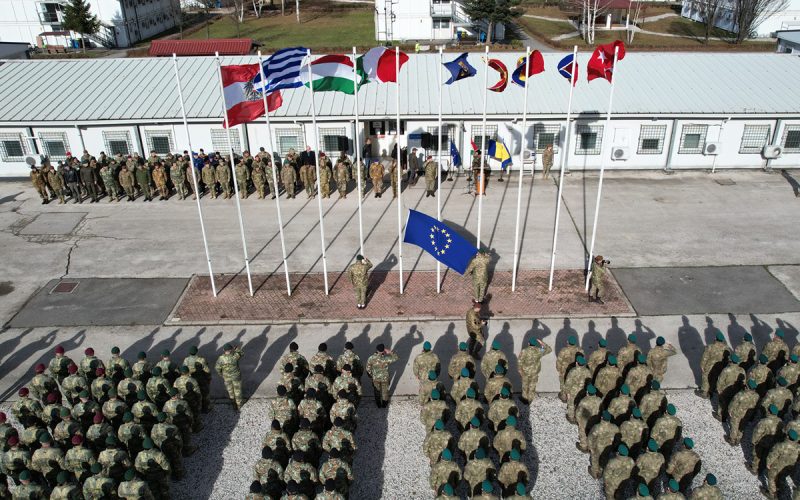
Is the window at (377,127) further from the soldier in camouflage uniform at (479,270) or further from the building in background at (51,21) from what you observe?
the building in background at (51,21)

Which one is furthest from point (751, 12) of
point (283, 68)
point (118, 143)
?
point (283, 68)

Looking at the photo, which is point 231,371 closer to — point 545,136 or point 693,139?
point 545,136

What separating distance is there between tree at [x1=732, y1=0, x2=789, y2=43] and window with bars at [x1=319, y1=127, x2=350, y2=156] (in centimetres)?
4697

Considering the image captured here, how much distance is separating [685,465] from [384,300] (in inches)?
325

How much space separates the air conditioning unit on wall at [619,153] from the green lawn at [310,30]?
35.1 metres

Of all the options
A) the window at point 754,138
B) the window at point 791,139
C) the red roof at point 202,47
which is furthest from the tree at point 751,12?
the red roof at point 202,47

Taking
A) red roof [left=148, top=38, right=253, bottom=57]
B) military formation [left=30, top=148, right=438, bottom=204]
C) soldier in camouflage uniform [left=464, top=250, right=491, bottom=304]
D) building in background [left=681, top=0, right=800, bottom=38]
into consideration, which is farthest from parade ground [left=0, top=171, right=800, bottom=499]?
building in background [left=681, top=0, right=800, bottom=38]

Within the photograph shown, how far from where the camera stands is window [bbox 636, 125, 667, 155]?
24.4m

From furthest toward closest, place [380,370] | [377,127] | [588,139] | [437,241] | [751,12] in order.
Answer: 1. [751,12]
2. [377,127]
3. [588,139]
4. [437,241]
5. [380,370]

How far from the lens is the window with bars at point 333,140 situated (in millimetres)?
24359

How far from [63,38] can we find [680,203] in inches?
2320

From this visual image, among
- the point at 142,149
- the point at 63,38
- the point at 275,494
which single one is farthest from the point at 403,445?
the point at 63,38

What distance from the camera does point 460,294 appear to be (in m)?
15.9

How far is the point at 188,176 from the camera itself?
22500 millimetres
